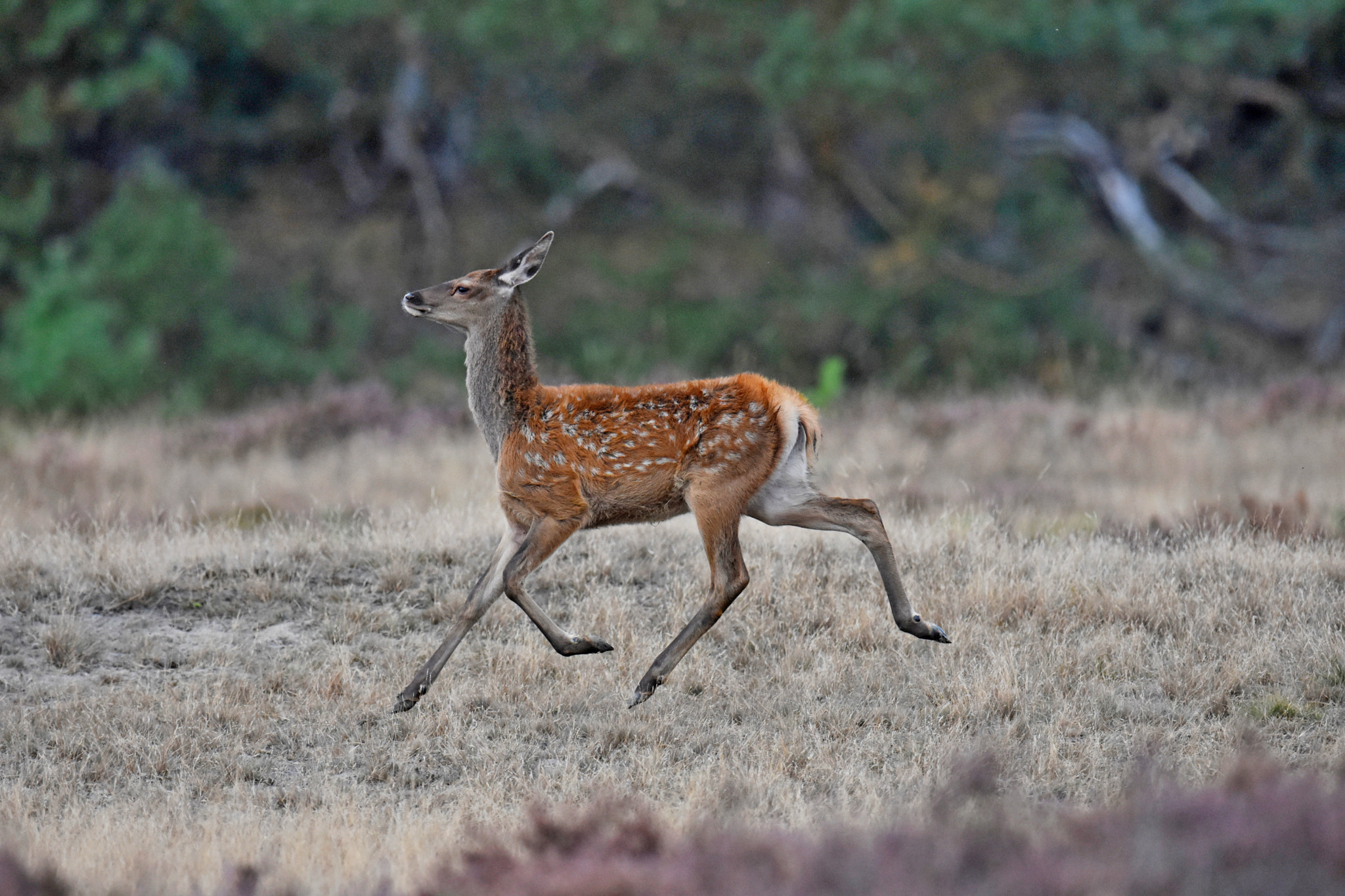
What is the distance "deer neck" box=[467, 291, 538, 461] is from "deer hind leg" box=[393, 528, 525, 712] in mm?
451

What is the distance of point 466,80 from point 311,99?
2906 millimetres

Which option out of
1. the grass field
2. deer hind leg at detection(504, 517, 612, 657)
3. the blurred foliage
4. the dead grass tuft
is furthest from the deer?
the blurred foliage

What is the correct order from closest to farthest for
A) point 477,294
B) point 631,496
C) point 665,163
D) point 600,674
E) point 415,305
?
point 631,496
point 600,674
point 415,305
point 477,294
point 665,163

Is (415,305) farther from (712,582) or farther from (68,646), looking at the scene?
(68,646)

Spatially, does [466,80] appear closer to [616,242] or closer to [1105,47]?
[616,242]

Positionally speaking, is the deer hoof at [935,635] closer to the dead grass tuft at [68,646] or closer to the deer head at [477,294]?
the deer head at [477,294]

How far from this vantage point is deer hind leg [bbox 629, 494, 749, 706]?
5941 mm

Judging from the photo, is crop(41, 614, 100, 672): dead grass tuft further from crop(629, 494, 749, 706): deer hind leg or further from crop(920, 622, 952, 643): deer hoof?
crop(920, 622, 952, 643): deer hoof

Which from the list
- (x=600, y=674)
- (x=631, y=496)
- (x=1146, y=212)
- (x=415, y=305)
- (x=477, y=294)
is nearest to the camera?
(x=631, y=496)

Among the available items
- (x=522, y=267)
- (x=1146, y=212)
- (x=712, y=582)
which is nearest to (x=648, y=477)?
(x=712, y=582)

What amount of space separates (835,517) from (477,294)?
6.36 ft

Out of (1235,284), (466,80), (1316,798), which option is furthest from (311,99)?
(1316,798)

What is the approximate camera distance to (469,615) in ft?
19.7

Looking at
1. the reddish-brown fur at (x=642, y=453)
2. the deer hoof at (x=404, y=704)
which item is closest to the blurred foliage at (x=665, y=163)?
the reddish-brown fur at (x=642, y=453)
